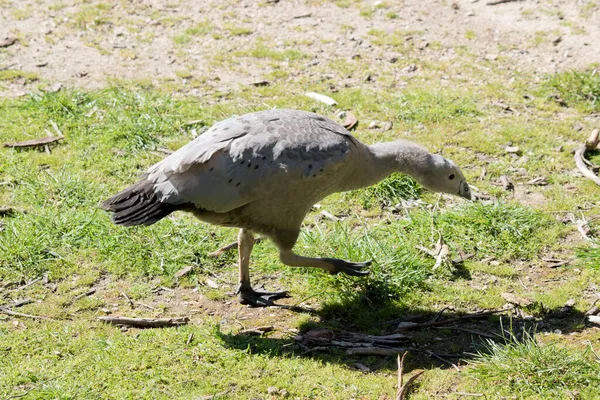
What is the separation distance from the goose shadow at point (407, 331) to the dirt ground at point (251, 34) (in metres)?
4.85

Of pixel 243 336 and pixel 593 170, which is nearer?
pixel 243 336

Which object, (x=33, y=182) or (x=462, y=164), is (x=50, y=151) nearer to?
(x=33, y=182)

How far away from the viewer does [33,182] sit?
26.4 feet

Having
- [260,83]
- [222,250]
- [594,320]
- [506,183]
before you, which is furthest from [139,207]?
[260,83]

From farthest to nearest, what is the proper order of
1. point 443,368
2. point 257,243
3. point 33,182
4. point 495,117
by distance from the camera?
point 495,117 → point 33,182 → point 257,243 → point 443,368

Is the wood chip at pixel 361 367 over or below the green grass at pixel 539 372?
below

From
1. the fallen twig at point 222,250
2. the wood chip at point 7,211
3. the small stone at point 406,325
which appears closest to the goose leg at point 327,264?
the small stone at point 406,325

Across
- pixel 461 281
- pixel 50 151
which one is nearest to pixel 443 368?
pixel 461 281

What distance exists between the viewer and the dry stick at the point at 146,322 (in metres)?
6.15

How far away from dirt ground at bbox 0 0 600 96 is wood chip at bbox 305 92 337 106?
787 mm

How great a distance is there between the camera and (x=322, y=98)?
389 inches

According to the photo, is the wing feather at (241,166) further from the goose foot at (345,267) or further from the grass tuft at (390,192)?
the grass tuft at (390,192)

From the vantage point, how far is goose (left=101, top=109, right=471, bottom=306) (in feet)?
19.1

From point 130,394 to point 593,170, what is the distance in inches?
222
